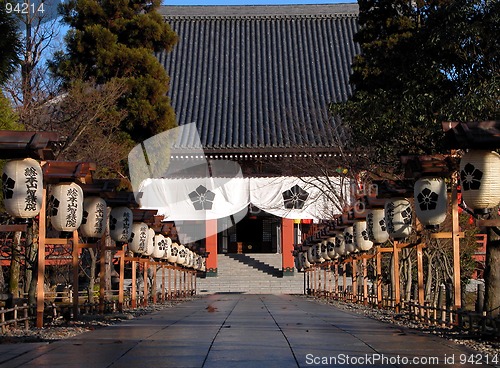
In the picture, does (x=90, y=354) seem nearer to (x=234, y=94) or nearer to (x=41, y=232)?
(x=41, y=232)

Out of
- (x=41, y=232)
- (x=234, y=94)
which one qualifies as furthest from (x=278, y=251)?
(x=41, y=232)

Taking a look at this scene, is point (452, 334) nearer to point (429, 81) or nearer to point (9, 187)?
point (429, 81)

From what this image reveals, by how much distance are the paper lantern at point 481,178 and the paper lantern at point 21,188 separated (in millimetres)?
6734

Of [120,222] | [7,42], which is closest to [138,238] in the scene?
[120,222]

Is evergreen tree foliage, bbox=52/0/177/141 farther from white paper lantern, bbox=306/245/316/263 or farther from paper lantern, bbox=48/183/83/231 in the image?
paper lantern, bbox=48/183/83/231

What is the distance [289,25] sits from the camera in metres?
50.1

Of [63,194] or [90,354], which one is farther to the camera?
[63,194]

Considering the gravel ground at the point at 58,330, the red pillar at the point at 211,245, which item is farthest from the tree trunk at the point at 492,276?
the red pillar at the point at 211,245

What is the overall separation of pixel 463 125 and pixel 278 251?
37.2 meters

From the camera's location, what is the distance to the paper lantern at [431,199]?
575 inches

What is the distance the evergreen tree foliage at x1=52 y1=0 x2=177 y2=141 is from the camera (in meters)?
27.5

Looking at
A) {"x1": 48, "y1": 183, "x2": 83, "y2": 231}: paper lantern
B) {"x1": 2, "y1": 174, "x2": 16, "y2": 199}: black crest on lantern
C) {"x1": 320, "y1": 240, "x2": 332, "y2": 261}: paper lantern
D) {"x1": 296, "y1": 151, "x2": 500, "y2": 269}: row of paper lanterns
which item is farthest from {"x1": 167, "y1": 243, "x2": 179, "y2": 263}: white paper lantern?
{"x1": 2, "y1": 174, "x2": 16, "y2": 199}: black crest on lantern

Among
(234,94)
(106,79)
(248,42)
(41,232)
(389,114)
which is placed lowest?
(41,232)

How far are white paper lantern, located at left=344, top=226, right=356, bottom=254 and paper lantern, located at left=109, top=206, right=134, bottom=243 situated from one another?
301 inches
